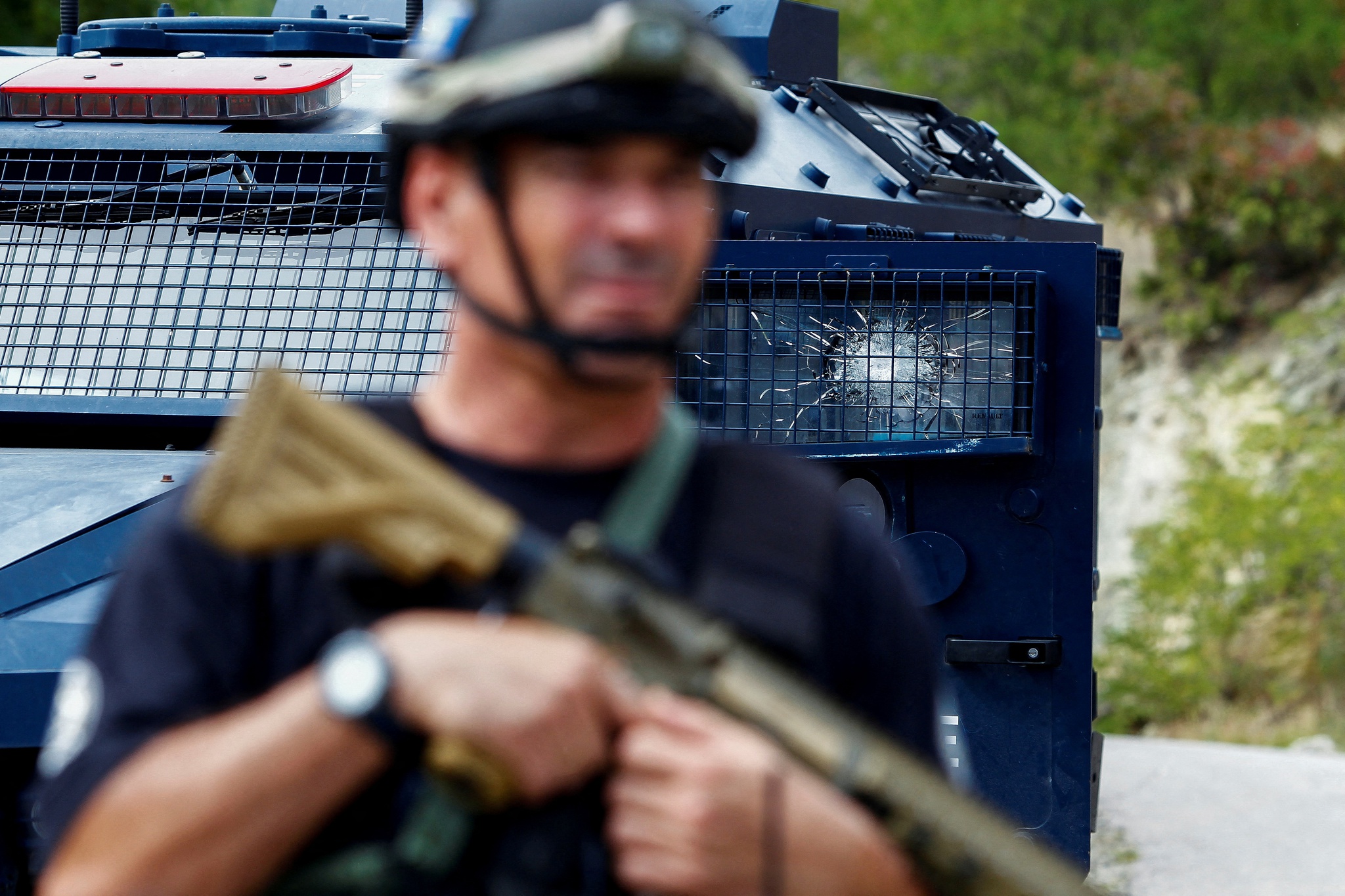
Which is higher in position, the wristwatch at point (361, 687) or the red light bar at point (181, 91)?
the red light bar at point (181, 91)

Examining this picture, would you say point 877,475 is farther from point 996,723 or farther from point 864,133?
point 864,133

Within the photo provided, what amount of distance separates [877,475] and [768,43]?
86.1 inches

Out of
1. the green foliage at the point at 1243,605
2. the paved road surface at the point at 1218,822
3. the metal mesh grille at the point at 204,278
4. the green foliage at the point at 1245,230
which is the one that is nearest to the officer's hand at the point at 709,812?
the metal mesh grille at the point at 204,278

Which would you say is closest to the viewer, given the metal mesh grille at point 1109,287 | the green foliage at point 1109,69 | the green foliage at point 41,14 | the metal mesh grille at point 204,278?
the metal mesh grille at point 204,278

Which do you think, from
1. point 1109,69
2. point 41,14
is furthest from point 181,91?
point 1109,69

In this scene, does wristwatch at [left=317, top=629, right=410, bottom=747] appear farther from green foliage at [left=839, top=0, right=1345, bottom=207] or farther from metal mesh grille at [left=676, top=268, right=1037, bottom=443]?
green foliage at [left=839, top=0, right=1345, bottom=207]

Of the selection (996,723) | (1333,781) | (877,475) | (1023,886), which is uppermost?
(877,475)

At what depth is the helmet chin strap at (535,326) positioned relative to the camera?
1.23 m

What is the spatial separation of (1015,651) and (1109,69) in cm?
1373

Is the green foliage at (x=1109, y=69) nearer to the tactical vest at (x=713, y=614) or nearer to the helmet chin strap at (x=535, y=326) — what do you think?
the tactical vest at (x=713, y=614)

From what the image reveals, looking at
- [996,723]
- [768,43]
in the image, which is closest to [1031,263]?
[996,723]

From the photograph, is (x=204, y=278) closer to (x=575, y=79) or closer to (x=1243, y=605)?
(x=575, y=79)

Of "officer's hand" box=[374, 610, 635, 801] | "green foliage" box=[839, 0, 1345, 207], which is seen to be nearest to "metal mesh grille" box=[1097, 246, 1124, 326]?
"officer's hand" box=[374, 610, 635, 801]

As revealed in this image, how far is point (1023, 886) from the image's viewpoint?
4.16 ft
